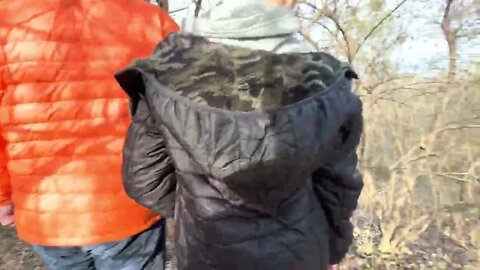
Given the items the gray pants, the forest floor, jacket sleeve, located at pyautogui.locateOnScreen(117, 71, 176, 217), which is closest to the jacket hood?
jacket sleeve, located at pyautogui.locateOnScreen(117, 71, 176, 217)

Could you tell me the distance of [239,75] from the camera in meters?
1.48

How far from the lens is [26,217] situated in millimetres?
2119

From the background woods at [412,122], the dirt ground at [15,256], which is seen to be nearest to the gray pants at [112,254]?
the background woods at [412,122]

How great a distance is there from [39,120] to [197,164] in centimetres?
68

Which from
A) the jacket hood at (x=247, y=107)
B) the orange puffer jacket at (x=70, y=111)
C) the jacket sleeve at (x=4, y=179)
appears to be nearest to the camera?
the jacket hood at (x=247, y=107)

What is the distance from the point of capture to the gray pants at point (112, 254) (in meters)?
2.14

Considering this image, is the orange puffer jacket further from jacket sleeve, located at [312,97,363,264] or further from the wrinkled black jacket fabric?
jacket sleeve, located at [312,97,363,264]

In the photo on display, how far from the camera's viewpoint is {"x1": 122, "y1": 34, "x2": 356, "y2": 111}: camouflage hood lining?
147cm

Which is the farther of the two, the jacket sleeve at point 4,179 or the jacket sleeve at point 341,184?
the jacket sleeve at point 4,179

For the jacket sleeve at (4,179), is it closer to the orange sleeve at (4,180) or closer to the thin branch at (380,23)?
the orange sleeve at (4,180)

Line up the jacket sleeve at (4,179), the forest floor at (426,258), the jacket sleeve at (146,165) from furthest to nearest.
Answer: the forest floor at (426,258)
the jacket sleeve at (4,179)
the jacket sleeve at (146,165)

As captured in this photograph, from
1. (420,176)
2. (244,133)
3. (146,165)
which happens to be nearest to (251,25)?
(244,133)

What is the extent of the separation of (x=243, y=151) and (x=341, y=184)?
0.49 meters

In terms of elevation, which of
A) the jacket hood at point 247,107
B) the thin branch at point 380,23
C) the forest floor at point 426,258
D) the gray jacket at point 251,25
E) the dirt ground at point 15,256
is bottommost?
the dirt ground at point 15,256
